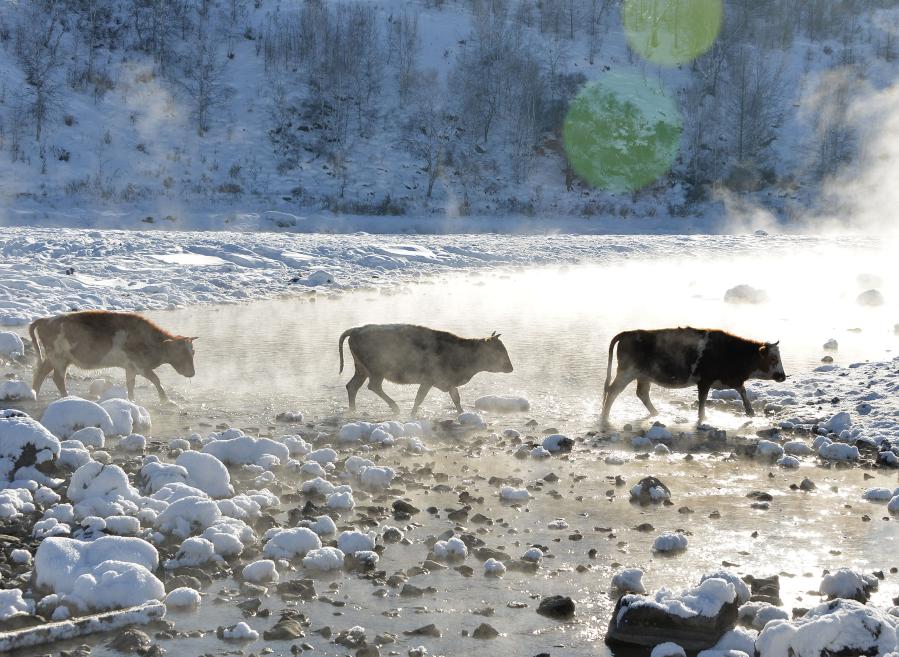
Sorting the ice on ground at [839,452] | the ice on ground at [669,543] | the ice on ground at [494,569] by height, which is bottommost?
the ice on ground at [494,569]

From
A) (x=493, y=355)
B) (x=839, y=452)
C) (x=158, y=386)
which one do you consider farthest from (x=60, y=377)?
(x=839, y=452)

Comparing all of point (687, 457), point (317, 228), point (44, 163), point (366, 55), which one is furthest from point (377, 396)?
point (366, 55)

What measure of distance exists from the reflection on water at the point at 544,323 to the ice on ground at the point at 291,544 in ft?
16.4

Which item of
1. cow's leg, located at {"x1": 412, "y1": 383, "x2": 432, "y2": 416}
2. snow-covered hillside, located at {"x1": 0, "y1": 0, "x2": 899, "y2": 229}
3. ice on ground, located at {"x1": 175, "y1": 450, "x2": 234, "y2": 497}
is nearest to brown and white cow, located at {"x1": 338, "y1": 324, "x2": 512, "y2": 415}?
cow's leg, located at {"x1": 412, "y1": 383, "x2": 432, "y2": 416}

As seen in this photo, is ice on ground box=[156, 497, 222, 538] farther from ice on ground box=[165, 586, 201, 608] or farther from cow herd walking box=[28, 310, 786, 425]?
cow herd walking box=[28, 310, 786, 425]

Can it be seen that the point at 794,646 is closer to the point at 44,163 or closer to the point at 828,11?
the point at 44,163

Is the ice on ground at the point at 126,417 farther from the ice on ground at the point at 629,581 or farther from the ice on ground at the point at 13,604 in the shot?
the ice on ground at the point at 629,581

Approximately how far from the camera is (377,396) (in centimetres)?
1245

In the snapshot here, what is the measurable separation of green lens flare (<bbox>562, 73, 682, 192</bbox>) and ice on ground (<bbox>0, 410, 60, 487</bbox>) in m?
52.1

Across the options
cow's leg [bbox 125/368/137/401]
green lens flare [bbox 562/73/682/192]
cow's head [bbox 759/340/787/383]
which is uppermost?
green lens flare [bbox 562/73/682/192]

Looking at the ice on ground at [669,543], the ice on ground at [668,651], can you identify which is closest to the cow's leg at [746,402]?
the ice on ground at [669,543]

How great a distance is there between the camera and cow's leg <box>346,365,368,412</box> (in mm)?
11416

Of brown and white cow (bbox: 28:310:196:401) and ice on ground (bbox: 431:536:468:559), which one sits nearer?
ice on ground (bbox: 431:536:468:559)

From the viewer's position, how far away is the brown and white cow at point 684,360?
1130 centimetres
